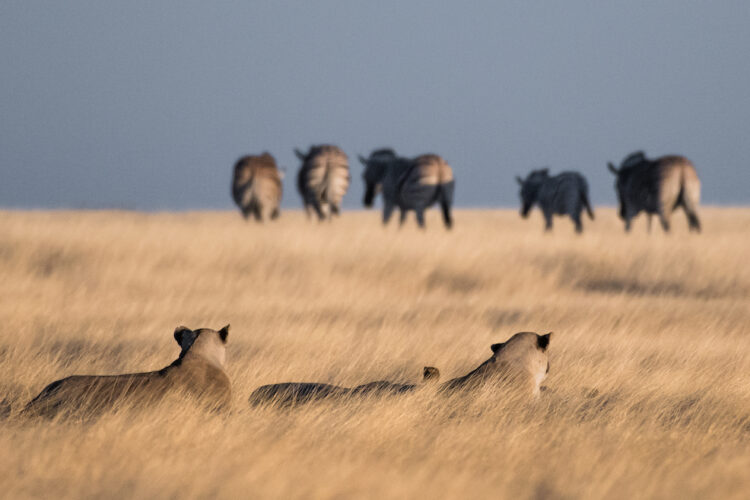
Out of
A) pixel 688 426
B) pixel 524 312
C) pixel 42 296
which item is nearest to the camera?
pixel 688 426

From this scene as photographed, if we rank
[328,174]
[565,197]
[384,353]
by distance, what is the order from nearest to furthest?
1. [384,353]
2. [565,197]
3. [328,174]

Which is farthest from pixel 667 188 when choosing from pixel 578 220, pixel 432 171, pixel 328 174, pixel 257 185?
Answer: pixel 257 185

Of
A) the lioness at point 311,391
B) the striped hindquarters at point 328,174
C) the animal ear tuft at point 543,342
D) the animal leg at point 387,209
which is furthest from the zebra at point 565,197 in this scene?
the lioness at point 311,391

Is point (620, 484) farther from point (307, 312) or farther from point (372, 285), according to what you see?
point (372, 285)

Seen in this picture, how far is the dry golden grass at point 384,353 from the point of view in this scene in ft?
14.4

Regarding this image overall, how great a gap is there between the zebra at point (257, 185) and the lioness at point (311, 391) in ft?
60.6

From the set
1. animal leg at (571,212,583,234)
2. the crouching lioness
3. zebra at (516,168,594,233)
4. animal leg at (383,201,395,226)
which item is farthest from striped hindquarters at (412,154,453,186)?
the crouching lioness

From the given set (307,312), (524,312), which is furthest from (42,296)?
(524,312)

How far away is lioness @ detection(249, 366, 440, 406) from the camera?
5.82 meters

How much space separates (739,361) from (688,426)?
8.17 feet

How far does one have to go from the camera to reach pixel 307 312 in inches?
423

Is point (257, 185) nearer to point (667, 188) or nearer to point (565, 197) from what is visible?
point (565, 197)

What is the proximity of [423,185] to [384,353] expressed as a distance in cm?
1458

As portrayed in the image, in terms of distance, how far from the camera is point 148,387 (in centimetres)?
535
